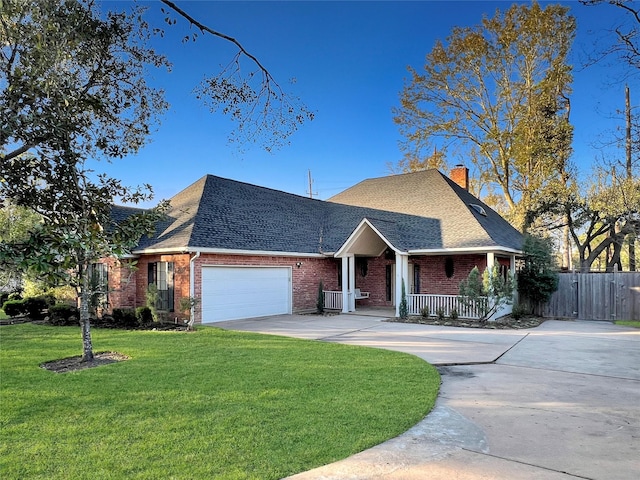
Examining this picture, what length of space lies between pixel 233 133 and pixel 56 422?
17.2ft

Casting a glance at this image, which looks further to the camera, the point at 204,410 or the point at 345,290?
the point at 345,290

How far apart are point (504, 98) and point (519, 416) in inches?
948

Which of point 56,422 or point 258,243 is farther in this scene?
point 258,243

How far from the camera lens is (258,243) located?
1623cm

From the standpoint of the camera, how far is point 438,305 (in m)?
16.0

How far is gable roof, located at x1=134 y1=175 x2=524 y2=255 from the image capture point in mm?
15031

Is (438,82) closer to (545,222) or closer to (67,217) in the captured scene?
(545,222)

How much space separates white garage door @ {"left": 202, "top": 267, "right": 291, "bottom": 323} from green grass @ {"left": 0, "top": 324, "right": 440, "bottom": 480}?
520cm

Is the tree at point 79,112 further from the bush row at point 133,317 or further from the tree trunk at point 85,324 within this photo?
the bush row at point 133,317

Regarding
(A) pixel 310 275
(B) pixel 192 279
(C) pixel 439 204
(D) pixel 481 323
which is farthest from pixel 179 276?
(C) pixel 439 204

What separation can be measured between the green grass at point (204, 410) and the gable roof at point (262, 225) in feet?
21.2

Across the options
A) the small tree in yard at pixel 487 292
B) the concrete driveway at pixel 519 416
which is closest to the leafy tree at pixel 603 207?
the small tree in yard at pixel 487 292

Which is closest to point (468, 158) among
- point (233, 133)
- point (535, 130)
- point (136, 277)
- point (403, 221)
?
point (535, 130)

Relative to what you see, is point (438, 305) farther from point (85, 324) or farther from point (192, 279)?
point (85, 324)
